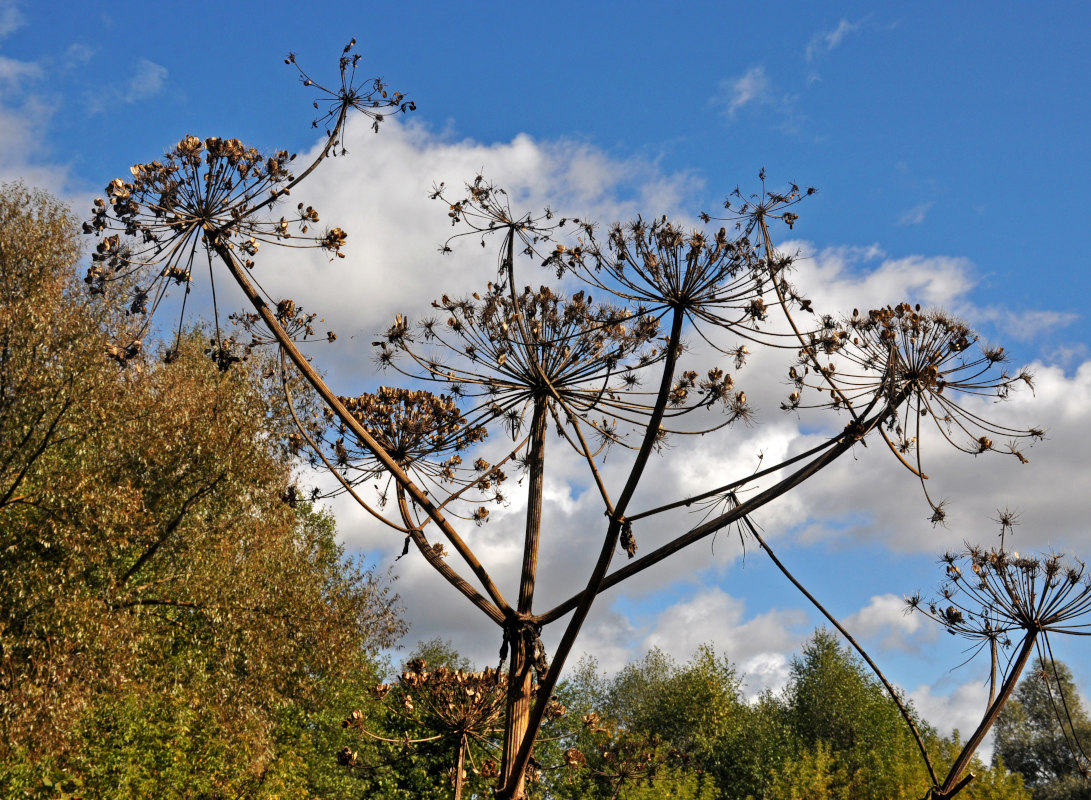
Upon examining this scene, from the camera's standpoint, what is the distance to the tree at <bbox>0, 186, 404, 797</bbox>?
59.2ft

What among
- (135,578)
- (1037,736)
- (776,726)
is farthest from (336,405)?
(1037,736)

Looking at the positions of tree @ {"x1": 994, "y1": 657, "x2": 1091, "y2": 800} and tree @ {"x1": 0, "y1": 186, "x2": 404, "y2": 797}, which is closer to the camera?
tree @ {"x1": 0, "y1": 186, "x2": 404, "y2": 797}

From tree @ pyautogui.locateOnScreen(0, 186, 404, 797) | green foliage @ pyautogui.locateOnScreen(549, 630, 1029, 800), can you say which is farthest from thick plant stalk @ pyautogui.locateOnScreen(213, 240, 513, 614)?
green foliage @ pyautogui.locateOnScreen(549, 630, 1029, 800)

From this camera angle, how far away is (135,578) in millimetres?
22266

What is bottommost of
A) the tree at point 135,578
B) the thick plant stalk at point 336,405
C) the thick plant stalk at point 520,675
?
the thick plant stalk at point 520,675

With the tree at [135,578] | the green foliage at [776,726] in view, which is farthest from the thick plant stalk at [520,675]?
the green foliage at [776,726]

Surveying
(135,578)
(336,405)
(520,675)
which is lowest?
(520,675)

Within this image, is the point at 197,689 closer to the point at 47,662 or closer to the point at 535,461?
the point at 47,662

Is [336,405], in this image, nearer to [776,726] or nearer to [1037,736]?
[776,726]

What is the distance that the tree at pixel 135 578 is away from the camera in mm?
18047

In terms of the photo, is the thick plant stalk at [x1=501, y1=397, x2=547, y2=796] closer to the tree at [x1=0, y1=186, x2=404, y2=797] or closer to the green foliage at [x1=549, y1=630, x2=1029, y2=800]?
the tree at [x1=0, y1=186, x2=404, y2=797]

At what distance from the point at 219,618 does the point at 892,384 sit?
764 inches

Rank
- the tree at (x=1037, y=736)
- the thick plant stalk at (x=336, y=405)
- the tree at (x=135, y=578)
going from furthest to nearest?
the tree at (x=1037, y=736) → the tree at (x=135, y=578) → the thick plant stalk at (x=336, y=405)

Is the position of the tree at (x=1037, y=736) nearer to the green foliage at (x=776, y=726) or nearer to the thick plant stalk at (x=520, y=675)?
the green foliage at (x=776, y=726)
